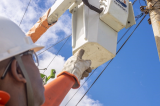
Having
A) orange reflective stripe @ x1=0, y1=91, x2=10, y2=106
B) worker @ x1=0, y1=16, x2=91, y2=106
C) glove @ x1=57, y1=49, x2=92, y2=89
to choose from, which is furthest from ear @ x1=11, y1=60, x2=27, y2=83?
glove @ x1=57, y1=49, x2=92, y2=89

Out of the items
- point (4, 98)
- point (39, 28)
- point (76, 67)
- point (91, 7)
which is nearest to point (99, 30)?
point (91, 7)

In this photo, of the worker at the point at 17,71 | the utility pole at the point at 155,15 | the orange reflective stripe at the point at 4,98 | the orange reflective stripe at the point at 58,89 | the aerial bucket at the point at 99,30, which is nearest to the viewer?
the orange reflective stripe at the point at 4,98

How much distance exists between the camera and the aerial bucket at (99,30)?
2.88 meters

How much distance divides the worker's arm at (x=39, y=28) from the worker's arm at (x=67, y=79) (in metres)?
1.33

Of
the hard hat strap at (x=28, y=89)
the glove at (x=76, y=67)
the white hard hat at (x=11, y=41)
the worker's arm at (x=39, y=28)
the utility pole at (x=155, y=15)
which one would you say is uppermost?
the white hard hat at (x=11, y=41)

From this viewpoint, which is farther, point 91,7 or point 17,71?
point 91,7

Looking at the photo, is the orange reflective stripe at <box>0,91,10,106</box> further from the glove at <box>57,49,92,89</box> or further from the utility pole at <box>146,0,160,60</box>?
the utility pole at <box>146,0,160,60</box>

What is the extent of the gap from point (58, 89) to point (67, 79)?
194mm

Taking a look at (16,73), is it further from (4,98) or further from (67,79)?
(67,79)

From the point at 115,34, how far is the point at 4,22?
1949 millimetres

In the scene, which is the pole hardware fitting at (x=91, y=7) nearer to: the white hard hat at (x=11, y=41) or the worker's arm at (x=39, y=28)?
the worker's arm at (x=39, y=28)

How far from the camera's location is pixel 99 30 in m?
2.91

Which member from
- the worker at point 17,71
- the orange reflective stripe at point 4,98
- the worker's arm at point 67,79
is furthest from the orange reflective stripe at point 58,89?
the orange reflective stripe at point 4,98

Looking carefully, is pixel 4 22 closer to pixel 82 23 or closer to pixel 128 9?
pixel 82 23
